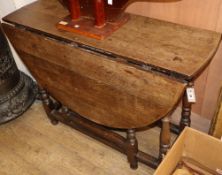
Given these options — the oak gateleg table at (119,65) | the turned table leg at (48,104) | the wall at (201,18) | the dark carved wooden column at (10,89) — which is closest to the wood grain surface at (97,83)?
the oak gateleg table at (119,65)

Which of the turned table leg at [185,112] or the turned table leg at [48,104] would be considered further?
the turned table leg at [48,104]

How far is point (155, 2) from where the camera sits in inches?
60.0

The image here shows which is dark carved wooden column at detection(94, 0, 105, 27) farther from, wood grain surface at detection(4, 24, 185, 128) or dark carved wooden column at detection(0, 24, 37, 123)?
dark carved wooden column at detection(0, 24, 37, 123)

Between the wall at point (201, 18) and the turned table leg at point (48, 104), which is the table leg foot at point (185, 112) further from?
the turned table leg at point (48, 104)

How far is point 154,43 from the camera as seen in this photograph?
130cm

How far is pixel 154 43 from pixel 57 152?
3.33 ft

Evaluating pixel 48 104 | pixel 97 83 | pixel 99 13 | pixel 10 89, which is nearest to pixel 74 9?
pixel 99 13

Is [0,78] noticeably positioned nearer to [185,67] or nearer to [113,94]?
[113,94]

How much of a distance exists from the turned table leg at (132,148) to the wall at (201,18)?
1.54 feet

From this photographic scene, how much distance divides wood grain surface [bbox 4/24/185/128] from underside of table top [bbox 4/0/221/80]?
0.04 m

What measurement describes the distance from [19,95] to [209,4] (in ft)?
4.73

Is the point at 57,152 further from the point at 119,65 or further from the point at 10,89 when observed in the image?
the point at 119,65

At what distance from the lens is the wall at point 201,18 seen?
54.5 inches

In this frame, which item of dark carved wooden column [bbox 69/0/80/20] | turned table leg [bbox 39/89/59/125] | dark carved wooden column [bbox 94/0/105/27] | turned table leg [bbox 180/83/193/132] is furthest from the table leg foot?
turned table leg [bbox 39/89/59/125]
